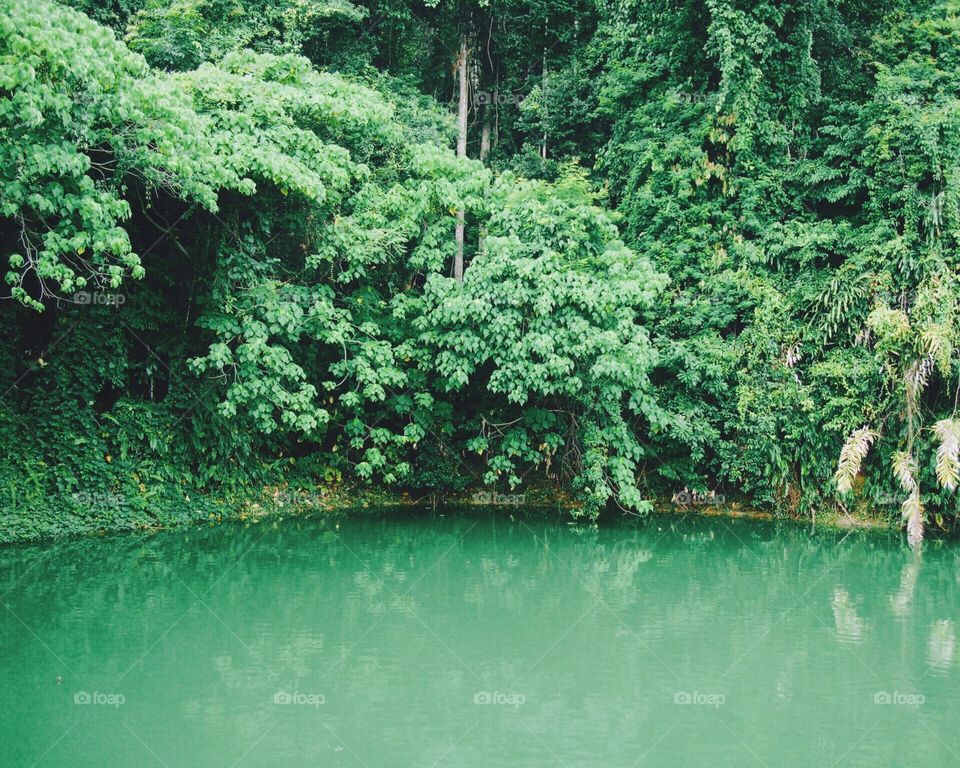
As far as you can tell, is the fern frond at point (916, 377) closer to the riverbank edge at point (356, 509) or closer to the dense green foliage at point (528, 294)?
the dense green foliage at point (528, 294)

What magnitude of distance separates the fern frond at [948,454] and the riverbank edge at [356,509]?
5.04ft

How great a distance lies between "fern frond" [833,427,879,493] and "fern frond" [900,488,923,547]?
0.68 meters

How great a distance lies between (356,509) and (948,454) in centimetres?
783

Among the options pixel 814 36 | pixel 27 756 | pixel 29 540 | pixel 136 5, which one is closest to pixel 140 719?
pixel 27 756

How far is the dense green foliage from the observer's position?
10367 mm

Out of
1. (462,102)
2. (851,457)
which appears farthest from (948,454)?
(462,102)

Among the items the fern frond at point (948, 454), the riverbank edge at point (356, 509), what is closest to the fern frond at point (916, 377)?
the fern frond at point (948, 454)

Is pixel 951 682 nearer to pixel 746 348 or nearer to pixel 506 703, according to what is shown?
pixel 506 703

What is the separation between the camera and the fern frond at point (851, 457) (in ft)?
34.1

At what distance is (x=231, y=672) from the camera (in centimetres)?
594

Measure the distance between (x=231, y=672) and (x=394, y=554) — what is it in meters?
3.85

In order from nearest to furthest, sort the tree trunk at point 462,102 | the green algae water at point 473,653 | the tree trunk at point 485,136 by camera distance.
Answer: the green algae water at point 473,653 → the tree trunk at point 462,102 → the tree trunk at point 485,136

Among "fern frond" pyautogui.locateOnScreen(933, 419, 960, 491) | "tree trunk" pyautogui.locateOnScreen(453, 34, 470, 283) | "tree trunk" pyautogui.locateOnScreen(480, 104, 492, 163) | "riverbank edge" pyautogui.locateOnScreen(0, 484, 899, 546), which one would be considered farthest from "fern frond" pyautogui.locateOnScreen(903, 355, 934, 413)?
"tree trunk" pyautogui.locateOnScreen(480, 104, 492, 163)

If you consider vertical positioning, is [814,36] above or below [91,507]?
above
